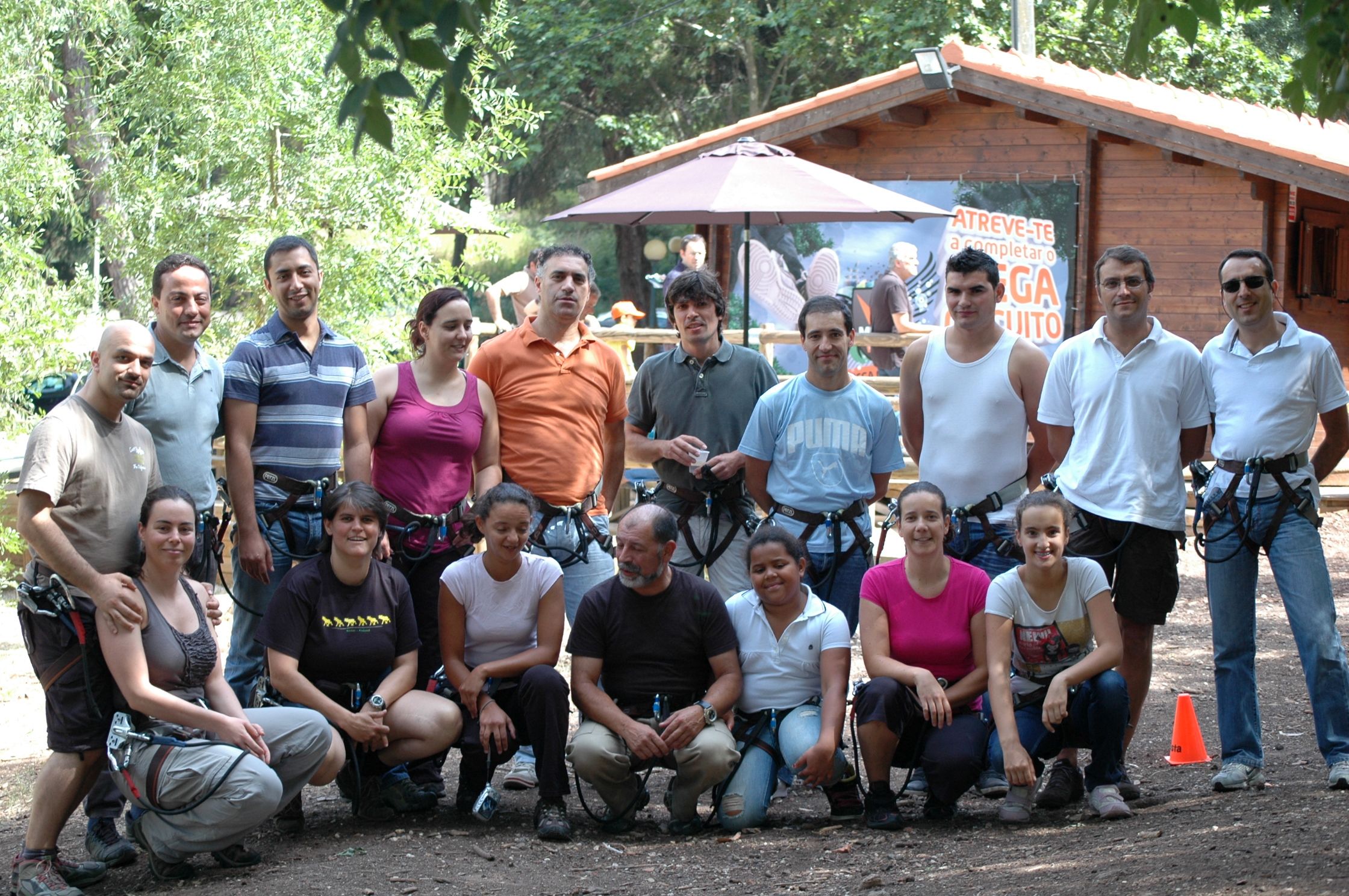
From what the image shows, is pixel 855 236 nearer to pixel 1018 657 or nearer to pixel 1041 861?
pixel 1018 657

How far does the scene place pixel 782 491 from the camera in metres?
5.59

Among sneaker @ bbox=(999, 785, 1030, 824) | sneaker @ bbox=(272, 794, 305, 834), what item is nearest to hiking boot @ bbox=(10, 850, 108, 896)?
sneaker @ bbox=(272, 794, 305, 834)

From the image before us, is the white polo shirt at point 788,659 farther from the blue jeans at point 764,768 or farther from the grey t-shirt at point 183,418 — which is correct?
the grey t-shirt at point 183,418

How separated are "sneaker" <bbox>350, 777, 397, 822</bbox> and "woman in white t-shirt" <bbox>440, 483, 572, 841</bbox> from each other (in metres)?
0.26

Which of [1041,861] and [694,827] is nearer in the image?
[1041,861]

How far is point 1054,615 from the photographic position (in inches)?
200

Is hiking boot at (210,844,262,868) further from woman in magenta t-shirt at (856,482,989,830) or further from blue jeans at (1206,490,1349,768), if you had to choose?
blue jeans at (1206,490,1349,768)

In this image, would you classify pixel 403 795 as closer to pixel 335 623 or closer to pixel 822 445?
pixel 335 623

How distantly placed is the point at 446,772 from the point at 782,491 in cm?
189

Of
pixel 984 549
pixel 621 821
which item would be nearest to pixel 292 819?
pixel 621 821

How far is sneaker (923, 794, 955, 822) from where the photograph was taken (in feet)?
16.7

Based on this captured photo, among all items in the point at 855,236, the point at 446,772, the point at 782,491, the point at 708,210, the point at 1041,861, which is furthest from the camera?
the point at 855,236

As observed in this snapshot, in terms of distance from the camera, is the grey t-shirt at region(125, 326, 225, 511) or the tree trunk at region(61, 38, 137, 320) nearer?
the grey t-shirt at region(125, 326, 225, 511)

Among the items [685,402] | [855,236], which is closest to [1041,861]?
[685,402]
